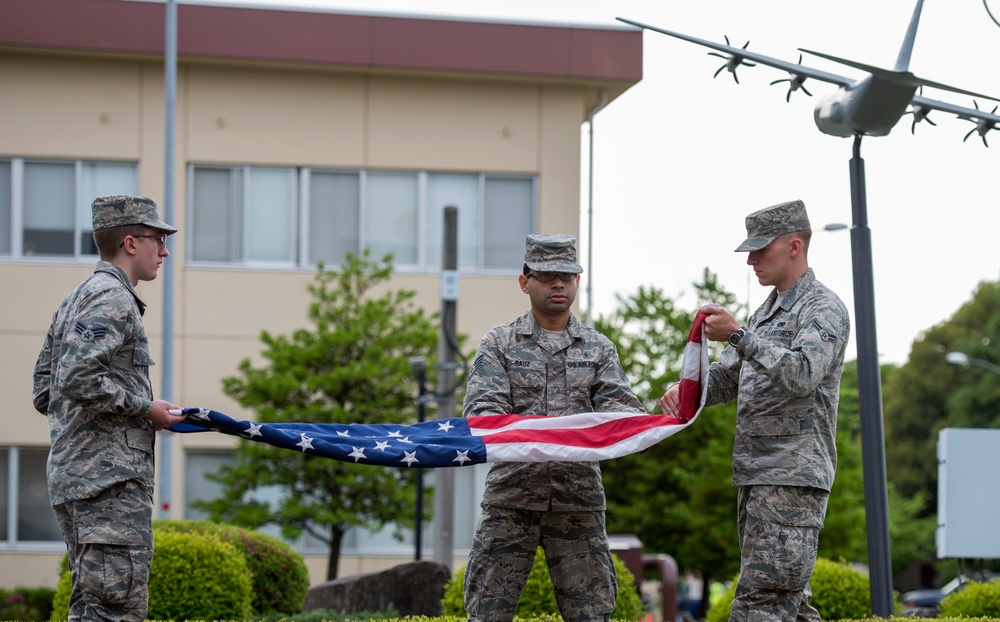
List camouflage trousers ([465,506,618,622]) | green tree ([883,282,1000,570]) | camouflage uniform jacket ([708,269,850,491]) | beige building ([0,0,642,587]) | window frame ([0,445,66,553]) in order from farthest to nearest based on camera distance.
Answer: green tree ([883,282,1000,570]) → beige building ([0,0,642,587]) → window frame ([0,445,66,553]) → camouflage trousers ([465,506,618,622]) → camouflage uniform jacket ([708,269,850,491])

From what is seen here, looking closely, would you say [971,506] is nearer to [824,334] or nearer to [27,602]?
[824,334]

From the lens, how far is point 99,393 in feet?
19.3

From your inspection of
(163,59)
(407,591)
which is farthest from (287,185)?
(407,591)

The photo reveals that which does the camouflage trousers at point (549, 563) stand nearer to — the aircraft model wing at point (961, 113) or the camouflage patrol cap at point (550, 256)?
the camouflage patrol cap at point (550, 256)

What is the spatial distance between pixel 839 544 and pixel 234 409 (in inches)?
470

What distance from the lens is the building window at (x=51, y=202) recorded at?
23328 mm

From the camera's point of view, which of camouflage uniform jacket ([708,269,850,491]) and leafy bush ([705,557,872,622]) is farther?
leafy bush ([705,557,872,622])

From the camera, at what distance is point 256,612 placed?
12383 millimetres

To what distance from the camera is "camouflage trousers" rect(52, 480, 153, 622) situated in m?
5.91

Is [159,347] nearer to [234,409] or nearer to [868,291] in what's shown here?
[234,409]

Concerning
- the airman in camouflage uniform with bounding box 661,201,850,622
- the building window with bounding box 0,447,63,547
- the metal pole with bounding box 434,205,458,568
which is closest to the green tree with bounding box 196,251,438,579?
the metal pole with bounding box 434,205,458,568

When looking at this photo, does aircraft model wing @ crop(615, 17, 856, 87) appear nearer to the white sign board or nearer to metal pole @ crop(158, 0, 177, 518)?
the white sign board

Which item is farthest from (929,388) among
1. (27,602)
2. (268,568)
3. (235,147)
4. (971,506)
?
(268,568)

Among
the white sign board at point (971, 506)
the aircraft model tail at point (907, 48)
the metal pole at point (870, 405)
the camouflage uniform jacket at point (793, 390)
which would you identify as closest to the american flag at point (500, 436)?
the camouflage uniform jacket at point (793, 390)
